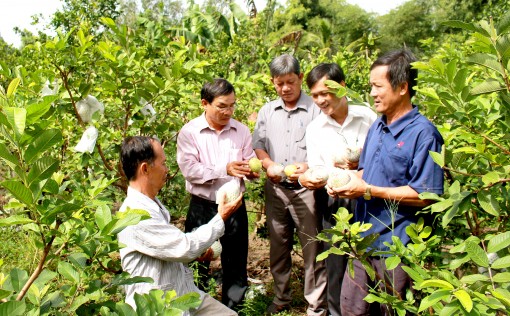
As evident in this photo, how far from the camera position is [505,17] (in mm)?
1253

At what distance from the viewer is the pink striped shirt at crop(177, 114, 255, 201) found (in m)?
3.03

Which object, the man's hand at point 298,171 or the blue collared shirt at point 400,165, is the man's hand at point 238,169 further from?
the blue collared shirt at point 400,165

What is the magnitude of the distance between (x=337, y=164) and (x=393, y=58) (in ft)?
2.76

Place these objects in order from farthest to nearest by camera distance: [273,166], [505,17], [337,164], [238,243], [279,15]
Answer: [279,15] < [238,243] < [273,166] < [337,164] < [505,17]

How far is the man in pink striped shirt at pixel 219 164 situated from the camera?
3014 millimetres

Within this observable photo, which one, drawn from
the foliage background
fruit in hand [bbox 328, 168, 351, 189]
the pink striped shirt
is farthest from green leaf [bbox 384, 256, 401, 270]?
the pink striped shirt

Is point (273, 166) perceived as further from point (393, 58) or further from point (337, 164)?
point (393, 58)

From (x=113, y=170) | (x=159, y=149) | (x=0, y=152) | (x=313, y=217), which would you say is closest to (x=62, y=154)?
(x=113, y=170)

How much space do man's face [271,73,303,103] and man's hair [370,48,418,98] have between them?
3.45 ft

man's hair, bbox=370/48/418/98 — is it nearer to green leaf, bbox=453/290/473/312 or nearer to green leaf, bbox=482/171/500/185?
green leaf, bbox=482/171/500/185

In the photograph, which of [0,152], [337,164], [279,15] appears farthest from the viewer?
[279,15]

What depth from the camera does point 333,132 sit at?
9.42 ft

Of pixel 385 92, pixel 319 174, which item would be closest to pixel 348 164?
pixel 319 174

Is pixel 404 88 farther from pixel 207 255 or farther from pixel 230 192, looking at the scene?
pixel 207 255
